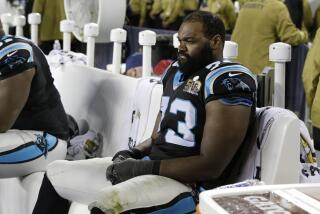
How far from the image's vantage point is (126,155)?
90.6 inches

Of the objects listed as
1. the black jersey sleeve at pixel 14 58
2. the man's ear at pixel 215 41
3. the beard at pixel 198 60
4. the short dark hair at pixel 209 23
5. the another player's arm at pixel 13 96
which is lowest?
the another player's arm at pixel 13 96

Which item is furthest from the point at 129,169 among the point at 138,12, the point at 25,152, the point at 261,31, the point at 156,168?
the point at 138,12

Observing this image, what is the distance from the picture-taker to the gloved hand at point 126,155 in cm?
226

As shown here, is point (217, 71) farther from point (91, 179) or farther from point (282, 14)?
point (282, 14)

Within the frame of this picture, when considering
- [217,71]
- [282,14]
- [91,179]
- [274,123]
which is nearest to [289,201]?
[274,123]

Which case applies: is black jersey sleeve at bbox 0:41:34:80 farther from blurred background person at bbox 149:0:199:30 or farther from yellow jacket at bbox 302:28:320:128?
blurred background person at bbox 149:0:199:30

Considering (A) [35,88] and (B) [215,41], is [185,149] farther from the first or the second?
(A) [35,88]

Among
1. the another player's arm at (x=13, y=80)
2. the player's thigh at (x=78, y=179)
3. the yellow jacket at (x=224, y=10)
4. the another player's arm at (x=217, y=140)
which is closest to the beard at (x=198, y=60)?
the another player's arm at (x=217, y=140)

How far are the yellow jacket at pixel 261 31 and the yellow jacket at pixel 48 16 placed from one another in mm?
1987

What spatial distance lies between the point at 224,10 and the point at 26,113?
3683 millimetres

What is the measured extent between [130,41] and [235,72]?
4.49 m

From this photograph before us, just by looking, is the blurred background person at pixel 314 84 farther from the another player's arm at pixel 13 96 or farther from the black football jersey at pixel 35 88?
the another player's arm at pixel 13 96

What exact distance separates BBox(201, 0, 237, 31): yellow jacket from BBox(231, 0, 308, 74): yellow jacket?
1292mm

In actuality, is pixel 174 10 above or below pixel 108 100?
above
